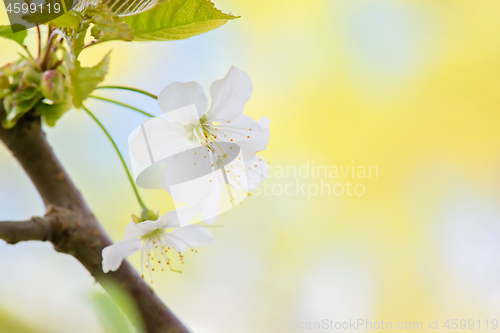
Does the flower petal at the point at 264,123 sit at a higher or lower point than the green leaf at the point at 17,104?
lower

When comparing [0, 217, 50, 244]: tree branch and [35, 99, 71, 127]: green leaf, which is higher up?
[35, 99, 71, 127]: green leaf

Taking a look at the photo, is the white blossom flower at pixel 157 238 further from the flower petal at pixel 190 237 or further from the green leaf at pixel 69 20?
the green leaf at pixel 69 20

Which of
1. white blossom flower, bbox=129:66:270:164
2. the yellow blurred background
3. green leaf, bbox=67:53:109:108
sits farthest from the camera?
the yellow blurred background

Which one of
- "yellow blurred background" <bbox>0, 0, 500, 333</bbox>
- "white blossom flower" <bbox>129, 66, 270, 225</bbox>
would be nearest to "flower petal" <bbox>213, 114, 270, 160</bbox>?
"white blossom flower" <bbox>129, 66, 270, 225</bbox>

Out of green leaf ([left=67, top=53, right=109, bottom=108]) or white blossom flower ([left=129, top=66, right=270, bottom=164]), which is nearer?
green leaf ([left=67, top=53, right=109, bottom=108])

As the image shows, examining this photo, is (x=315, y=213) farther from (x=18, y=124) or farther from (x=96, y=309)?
(x=96, y=309)

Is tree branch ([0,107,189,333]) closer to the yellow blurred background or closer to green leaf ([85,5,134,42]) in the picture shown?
green leaf ([85,5,134,42])

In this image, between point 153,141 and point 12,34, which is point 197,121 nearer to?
point 153,141

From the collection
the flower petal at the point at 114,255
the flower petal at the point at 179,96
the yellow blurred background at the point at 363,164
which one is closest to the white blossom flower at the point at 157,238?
the flower petal at the point at 114,255
